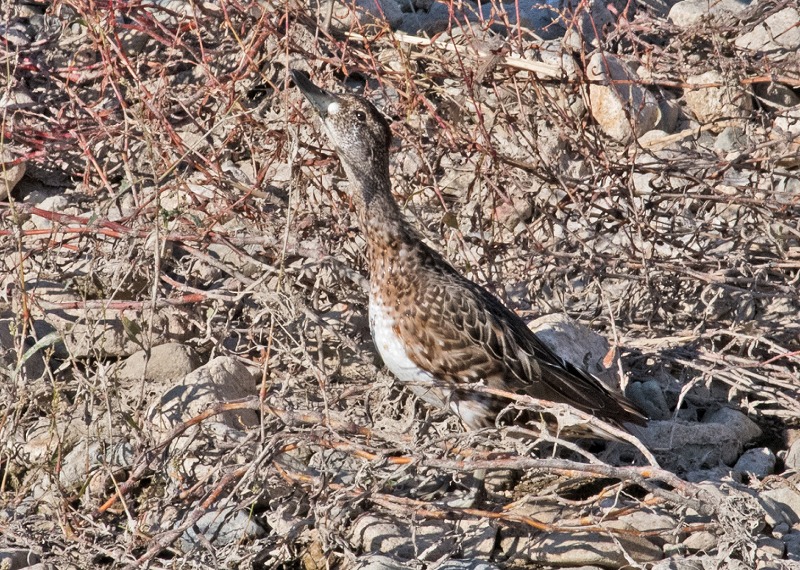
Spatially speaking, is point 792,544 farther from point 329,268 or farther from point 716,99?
point 716,99

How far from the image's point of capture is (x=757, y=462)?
15.2ft

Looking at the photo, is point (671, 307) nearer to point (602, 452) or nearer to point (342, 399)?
point (602, 452)

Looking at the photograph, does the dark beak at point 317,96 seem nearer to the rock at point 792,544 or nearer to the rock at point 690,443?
the rock at point 690,443

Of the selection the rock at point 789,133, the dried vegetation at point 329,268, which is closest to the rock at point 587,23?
the dried vegetation at point 329,268

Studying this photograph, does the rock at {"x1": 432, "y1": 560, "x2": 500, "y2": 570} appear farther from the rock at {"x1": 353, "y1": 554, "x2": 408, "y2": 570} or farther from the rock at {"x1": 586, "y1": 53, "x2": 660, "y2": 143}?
the rock at {"x1": 586, "y1": 53, "x2": 660, "y2": 143}

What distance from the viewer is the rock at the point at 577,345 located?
4.89 m

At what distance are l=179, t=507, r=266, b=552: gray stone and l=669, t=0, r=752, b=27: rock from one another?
3804mm

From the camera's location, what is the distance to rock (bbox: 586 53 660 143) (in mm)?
5883

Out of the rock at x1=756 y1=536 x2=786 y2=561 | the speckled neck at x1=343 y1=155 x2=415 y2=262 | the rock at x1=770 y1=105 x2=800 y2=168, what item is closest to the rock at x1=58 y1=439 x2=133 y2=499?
the speckled neck at x1=343 y1=155 x2=415 y2=262

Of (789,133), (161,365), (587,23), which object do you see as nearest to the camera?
(161,365)

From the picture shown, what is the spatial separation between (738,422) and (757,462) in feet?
0.64

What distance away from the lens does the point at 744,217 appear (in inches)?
216

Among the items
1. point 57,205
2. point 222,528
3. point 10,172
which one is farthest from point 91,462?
point 10,172

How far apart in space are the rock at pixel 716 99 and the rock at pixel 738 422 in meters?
1.93
